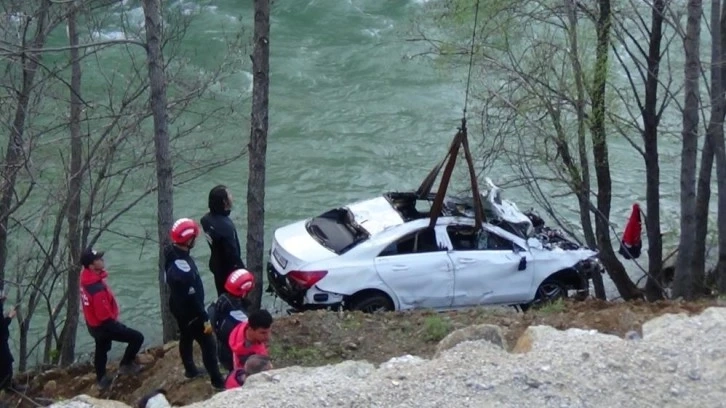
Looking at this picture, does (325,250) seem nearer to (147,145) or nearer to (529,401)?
(147,145)

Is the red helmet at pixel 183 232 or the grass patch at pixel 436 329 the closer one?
the red helmet at pixel 183 232

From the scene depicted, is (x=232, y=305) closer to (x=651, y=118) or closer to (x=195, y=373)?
(x=195, y=373)

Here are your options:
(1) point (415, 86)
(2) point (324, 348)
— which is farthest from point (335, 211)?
(1) point (415, 86)

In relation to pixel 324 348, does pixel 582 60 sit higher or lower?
higher

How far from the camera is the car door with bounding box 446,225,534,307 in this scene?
13422 mm

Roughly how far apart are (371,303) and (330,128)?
31.6 ft

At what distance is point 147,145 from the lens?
14.9 metres

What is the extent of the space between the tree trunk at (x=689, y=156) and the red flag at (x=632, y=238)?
1.90 m

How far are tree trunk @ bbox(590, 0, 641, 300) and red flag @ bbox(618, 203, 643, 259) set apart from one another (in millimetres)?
639

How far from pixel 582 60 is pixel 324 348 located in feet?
19.2

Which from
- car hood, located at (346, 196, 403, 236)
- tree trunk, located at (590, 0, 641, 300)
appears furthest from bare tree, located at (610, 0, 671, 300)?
car hood, located at (346, 196, 403, 236)

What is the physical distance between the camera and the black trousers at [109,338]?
9.77 metres

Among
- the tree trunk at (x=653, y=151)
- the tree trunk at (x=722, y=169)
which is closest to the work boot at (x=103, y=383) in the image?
the tree trunk at (x=653, y=151)

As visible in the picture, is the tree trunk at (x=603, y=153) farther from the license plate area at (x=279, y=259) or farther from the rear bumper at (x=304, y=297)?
the license plate area at (x=279, y=259)
